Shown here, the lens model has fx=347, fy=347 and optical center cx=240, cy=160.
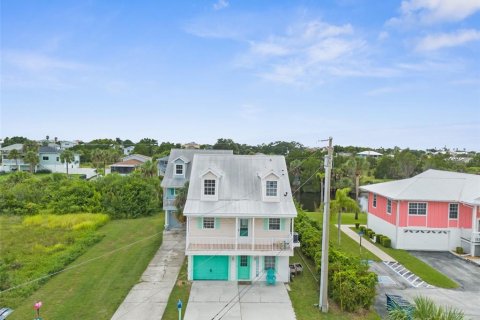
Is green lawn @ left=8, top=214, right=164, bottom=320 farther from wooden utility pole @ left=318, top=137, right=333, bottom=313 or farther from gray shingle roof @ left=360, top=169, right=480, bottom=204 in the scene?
gray shingle roof @ left=360, top=169, right=480, bottom=204

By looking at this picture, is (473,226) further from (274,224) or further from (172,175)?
(172,175)

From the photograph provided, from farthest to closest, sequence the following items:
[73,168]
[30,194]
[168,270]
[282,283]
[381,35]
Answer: [73,168] → [30,194] → [381,35] → [168,270] → [282,283]

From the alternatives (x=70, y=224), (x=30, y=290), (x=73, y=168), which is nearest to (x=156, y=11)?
(x=30, y=290)

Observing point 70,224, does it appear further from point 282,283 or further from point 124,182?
point 282,283

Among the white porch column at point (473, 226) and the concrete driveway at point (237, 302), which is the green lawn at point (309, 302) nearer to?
the concrete driveway at point (237, 302)

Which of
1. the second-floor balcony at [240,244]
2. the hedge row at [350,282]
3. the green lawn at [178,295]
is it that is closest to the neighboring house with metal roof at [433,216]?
the hedge row at [350,282]

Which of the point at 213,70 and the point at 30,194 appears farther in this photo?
the point at 30,194
